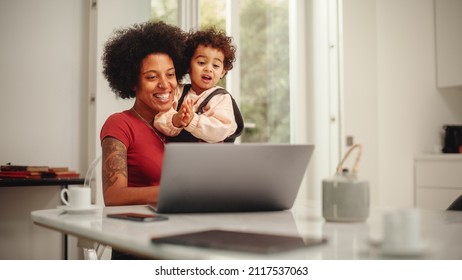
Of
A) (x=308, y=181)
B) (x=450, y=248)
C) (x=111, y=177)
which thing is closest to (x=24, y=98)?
(x=111, y=177)

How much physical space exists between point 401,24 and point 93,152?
235 centimetres

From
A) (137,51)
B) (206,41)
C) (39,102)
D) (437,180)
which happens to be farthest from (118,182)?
(437,180)

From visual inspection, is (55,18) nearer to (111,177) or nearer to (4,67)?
(4,67)

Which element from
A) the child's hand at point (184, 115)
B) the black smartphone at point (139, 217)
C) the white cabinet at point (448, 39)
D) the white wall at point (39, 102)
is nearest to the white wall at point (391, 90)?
the white cabinet at point (448, 39)

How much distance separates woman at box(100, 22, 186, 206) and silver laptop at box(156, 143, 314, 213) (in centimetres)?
40

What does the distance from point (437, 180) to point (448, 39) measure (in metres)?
1.05

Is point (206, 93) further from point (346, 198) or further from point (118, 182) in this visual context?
point (346, 198)

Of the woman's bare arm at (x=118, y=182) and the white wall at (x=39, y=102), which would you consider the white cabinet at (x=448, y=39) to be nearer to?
the white wall at (x=39, y=102)

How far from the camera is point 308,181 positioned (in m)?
3.76

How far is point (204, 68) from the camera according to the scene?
5.95 ft

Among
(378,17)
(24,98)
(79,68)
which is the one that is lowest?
(24,98)

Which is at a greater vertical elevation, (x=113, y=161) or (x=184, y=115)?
(x=184, y=115)

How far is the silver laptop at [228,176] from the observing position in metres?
0.97

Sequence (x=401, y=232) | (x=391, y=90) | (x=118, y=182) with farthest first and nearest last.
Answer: (x=391, y=90) < (x=118, y=182) < (x=401, y=232)
